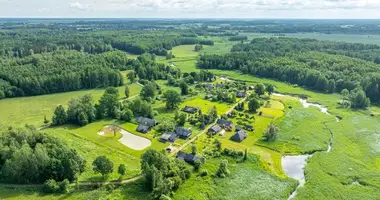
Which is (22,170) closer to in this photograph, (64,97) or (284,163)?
(284,163)

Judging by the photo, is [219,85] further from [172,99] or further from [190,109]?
[172,99]

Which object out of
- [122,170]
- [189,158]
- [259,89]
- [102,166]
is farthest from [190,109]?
[102,166]

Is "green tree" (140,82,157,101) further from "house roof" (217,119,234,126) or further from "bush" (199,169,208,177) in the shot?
"bush" (199,169,208,177)

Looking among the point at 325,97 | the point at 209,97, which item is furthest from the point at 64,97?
the point at 325,97

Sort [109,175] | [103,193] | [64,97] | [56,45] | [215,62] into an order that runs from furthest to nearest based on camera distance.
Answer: [56,45]
[215,62]
[64,97]
[109,175]
[103,193]

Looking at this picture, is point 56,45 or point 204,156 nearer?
point 204,156
